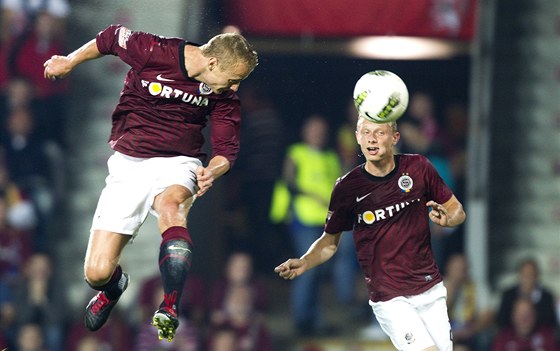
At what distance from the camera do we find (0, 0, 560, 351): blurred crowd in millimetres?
11617

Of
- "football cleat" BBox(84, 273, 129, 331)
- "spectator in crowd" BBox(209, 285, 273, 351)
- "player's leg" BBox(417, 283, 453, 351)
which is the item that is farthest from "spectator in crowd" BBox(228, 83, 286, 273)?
"player's leg" BBox(417, 283, 453, 351)

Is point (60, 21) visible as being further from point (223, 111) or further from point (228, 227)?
point (223, 111)

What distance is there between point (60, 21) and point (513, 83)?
14.8ft

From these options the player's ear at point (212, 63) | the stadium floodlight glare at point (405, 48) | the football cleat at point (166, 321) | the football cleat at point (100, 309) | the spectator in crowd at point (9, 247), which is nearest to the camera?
the football cleat at point (166, 321)

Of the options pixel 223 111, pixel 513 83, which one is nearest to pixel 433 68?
pixel 513 83

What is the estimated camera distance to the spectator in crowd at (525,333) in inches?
462

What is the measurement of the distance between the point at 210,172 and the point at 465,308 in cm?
552

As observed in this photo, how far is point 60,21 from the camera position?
11.5m

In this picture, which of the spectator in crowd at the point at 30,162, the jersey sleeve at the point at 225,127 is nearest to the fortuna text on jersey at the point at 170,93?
the jersey sleeve at the point at 225,127

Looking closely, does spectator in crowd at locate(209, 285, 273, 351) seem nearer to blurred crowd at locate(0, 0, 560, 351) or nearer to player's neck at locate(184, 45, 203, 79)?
blurred crowd at locate(0, 0, 560, 351)

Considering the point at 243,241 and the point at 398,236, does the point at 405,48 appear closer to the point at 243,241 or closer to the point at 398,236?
the point at 243,241

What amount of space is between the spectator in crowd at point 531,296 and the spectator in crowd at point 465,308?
0.21 metres

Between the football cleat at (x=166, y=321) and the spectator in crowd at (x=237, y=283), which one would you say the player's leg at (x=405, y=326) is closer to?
the football cleat at (x=166, y=321)

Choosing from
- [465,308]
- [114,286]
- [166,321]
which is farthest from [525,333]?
[166,321]
